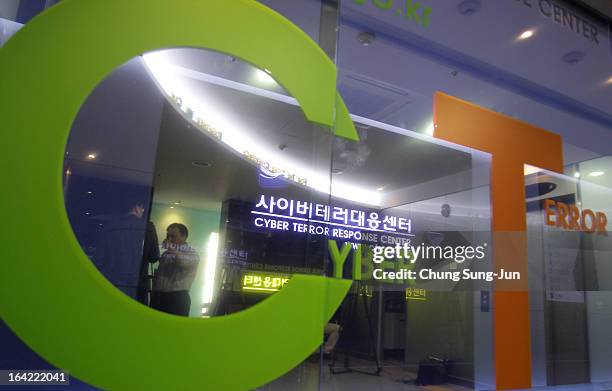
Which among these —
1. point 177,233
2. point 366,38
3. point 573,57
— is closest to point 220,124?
point 177,233

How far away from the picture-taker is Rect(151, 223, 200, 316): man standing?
6.54ft

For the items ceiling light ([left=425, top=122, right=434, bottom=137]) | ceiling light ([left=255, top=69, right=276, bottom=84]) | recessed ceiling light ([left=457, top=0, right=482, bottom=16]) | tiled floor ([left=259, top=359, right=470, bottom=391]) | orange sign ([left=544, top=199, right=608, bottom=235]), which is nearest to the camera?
tiled floor ([left=259, top=359, right=470, bottom=391])

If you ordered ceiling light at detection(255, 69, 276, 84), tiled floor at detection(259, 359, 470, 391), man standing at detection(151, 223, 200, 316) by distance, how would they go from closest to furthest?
man standing at detection(151, 223, 200, 316) → tiled floor at detection(259, 359, 470, 391) → ceiling light at detection(255, 69, 276, 84)

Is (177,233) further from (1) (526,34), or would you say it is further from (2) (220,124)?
(1) (526,34)

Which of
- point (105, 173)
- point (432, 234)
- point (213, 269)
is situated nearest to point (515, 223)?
point (432, 234)

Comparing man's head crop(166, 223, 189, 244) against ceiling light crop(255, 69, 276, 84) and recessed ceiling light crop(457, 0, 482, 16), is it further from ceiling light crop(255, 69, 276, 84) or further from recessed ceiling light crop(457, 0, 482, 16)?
recessed ceiling light crop(457, 0, 482, 16)

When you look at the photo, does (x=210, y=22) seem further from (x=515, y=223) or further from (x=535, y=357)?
(x=535, y=357)

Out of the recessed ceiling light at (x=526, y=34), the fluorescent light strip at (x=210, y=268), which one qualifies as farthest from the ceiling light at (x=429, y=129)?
the fluorescent light strip at (x=210, y=268)

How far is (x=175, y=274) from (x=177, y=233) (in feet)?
0.62

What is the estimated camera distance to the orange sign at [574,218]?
3691 mm

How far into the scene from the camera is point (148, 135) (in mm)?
2119

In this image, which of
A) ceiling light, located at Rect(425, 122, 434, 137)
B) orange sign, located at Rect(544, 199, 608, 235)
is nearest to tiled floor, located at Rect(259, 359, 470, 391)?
orange sign, located at Rect(544, 199, 608, 235)

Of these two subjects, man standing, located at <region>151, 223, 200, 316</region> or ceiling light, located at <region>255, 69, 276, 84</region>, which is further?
ceiling light, located at <region>255, 69, 276, 84</region>

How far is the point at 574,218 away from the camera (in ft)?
12.4
